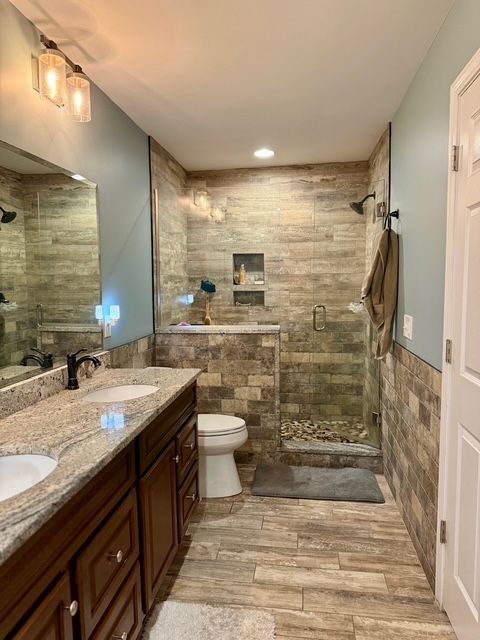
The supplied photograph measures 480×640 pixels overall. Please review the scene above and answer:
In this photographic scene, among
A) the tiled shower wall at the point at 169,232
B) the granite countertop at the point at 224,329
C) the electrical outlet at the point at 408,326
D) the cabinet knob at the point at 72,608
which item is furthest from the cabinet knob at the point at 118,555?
the tiled shower wall at the point at 169,232

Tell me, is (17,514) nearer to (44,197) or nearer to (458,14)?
(44,197)

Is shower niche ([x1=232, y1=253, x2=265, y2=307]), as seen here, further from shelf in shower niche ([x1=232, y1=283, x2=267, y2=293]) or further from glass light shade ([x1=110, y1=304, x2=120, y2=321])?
glass light shade ([x1=110, y1=304, x2=120, y2=321])

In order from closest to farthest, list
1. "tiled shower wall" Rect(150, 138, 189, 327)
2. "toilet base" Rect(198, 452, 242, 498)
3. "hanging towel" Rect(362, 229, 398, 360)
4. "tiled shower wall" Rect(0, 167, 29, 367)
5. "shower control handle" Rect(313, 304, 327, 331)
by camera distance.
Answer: "tiled shower wall" Rect(0, 167, 29, 367), "hanging towel" Rect(362, 229, 398, 360), "toilet base" Rect(198, 452, 242, 498), "tiled shower wall" Rect(150, 138, 189, 327), "shower control handle" Rect(313, 304, 327, 331)

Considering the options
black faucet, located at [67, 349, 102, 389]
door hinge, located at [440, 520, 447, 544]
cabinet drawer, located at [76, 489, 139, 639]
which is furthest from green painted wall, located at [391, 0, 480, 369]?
black faucet, located at [67, 349, 102, 389]

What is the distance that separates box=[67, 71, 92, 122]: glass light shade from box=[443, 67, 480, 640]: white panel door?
63.5 inches

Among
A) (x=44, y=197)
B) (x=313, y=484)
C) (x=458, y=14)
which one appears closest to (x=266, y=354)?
(x=313, y=484)

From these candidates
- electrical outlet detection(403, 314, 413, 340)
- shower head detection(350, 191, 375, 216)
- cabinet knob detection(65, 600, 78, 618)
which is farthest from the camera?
shower head detection(350, 191, 375, 216)

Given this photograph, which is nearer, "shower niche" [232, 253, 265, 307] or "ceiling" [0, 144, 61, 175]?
"ceiling" [0, 144, 61, 175]

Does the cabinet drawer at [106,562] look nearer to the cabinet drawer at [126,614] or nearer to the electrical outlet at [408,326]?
the cabinet drawer at [126,614]

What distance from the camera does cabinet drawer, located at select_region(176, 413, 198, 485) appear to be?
2.07 meters

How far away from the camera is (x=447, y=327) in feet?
5.68

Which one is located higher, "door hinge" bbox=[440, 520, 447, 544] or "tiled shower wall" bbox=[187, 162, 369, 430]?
"tiled shower wall" bbox=[187, 162, 369, 430]

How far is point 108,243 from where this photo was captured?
2.54 metres

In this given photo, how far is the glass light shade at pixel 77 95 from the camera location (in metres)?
1.88
